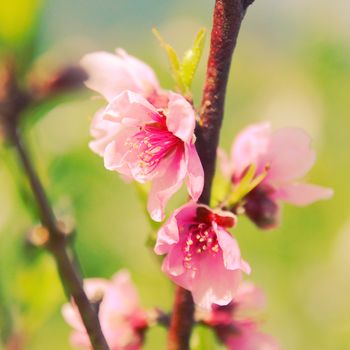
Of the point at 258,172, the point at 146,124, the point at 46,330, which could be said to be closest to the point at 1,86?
the point at 146,124

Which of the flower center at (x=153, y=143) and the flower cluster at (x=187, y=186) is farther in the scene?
the flower center at (x=153, y=143)

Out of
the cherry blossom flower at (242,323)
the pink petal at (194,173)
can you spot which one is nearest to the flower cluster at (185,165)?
the pink petal at (194,173)

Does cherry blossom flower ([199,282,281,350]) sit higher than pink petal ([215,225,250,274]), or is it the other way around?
pink petal ([215,225,250,274])

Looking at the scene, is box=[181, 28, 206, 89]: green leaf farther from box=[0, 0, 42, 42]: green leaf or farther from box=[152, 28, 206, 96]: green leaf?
box=[0, 0, 42, 42]: green leaf

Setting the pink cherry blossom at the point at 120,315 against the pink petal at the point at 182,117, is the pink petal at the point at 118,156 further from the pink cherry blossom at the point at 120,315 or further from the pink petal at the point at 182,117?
the pink cherry blossom at the point at 120,315

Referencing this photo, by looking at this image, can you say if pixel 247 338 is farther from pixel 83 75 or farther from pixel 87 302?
pixel 83 75

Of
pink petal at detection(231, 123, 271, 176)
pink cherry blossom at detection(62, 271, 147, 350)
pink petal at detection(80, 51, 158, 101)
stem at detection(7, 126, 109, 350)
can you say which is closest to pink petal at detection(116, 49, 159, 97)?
pink petal at detection(80, 51, 158, 101)

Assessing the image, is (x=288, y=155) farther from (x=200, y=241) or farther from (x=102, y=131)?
(x=102, y=131)
